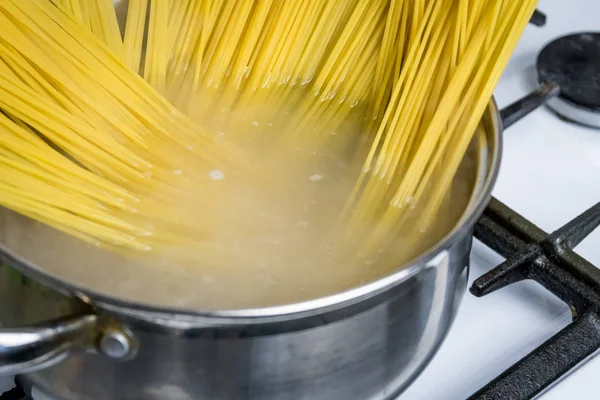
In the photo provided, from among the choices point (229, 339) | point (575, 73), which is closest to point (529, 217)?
point (575, 73)

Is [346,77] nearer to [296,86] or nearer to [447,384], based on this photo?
[296,86]

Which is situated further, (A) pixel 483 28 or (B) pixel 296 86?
(B) pixel 296 86

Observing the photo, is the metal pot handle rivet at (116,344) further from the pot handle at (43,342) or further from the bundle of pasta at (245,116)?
the bundle of pasta at (245,116)

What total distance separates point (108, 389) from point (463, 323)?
315mm

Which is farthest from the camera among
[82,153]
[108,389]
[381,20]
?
[381,20]

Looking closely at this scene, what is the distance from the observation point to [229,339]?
441mm

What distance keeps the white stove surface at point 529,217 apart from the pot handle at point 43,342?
177 mm

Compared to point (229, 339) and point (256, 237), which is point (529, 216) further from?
point (229, 339)

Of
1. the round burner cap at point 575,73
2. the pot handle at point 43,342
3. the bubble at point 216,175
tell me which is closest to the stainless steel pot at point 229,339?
the pot handle at point 43,342

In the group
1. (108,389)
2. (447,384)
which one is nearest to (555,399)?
(447,384)

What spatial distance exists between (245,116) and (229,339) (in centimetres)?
32

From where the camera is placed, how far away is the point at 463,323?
65cm

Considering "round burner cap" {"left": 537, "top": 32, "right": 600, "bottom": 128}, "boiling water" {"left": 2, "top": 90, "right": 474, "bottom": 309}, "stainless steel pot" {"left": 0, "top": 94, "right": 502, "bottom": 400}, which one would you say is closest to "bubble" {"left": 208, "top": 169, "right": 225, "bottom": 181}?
"boiling water" {"left": 2, "top": 90, "right": 474, "bottom": 309}

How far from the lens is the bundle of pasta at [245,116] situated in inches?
22.6
